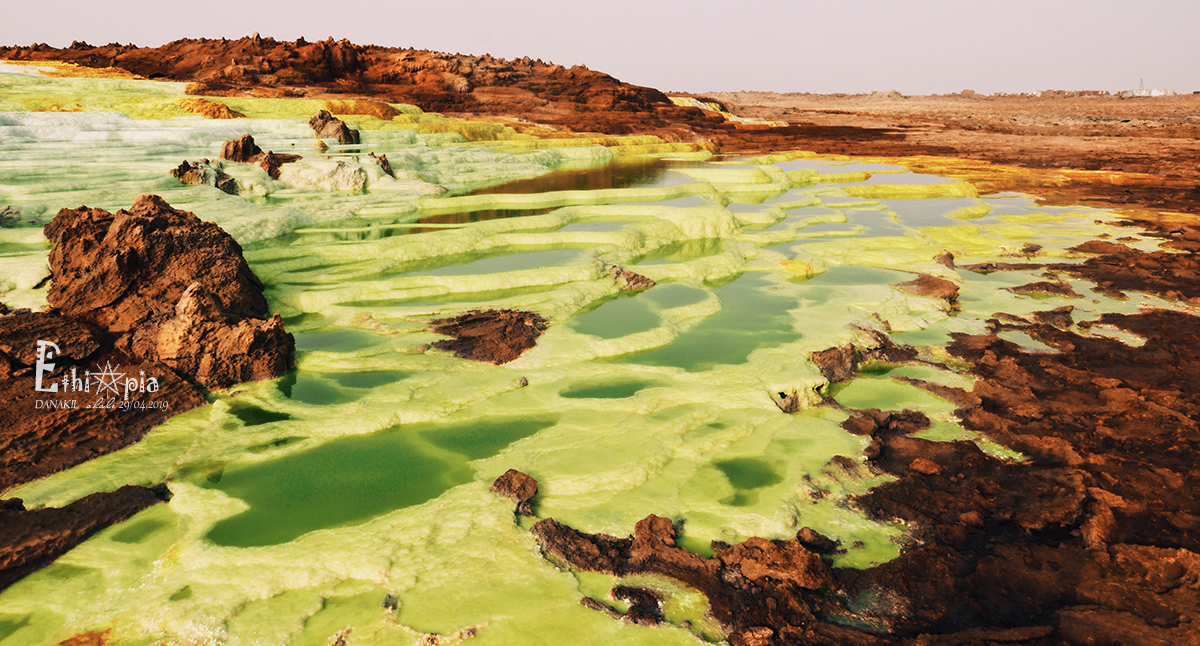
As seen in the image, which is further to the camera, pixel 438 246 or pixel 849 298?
pixel 438 246

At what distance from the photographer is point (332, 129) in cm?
2628

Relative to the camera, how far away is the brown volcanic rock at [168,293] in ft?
26.5

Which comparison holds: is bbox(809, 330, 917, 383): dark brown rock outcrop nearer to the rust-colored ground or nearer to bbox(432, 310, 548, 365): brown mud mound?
bbox(432, 310, 548, 365): brown mud mound

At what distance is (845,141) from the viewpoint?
1843 inches

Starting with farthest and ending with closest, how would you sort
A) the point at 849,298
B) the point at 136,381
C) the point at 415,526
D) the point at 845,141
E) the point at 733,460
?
the point at 845,141, the point at 849,298, the point at 136,381, the point at 733,460, the point at 415,526

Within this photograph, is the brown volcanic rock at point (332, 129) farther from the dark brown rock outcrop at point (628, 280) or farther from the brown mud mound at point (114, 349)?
the dark brown rock outcrop at point (628, 280)

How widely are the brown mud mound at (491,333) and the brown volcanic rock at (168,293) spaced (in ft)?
7.57

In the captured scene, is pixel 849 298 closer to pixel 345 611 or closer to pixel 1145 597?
pixel 1145 597

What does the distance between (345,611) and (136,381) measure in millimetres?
4838

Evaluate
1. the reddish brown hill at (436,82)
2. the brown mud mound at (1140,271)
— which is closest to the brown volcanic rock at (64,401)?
the brown mud mound at (1140,271)

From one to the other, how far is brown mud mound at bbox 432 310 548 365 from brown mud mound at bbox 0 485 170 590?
4.21 metres

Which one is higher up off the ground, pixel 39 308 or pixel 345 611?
pixel 39 308

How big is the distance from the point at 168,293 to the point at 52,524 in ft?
15.8

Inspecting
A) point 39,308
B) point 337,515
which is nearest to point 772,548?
point 337,515
